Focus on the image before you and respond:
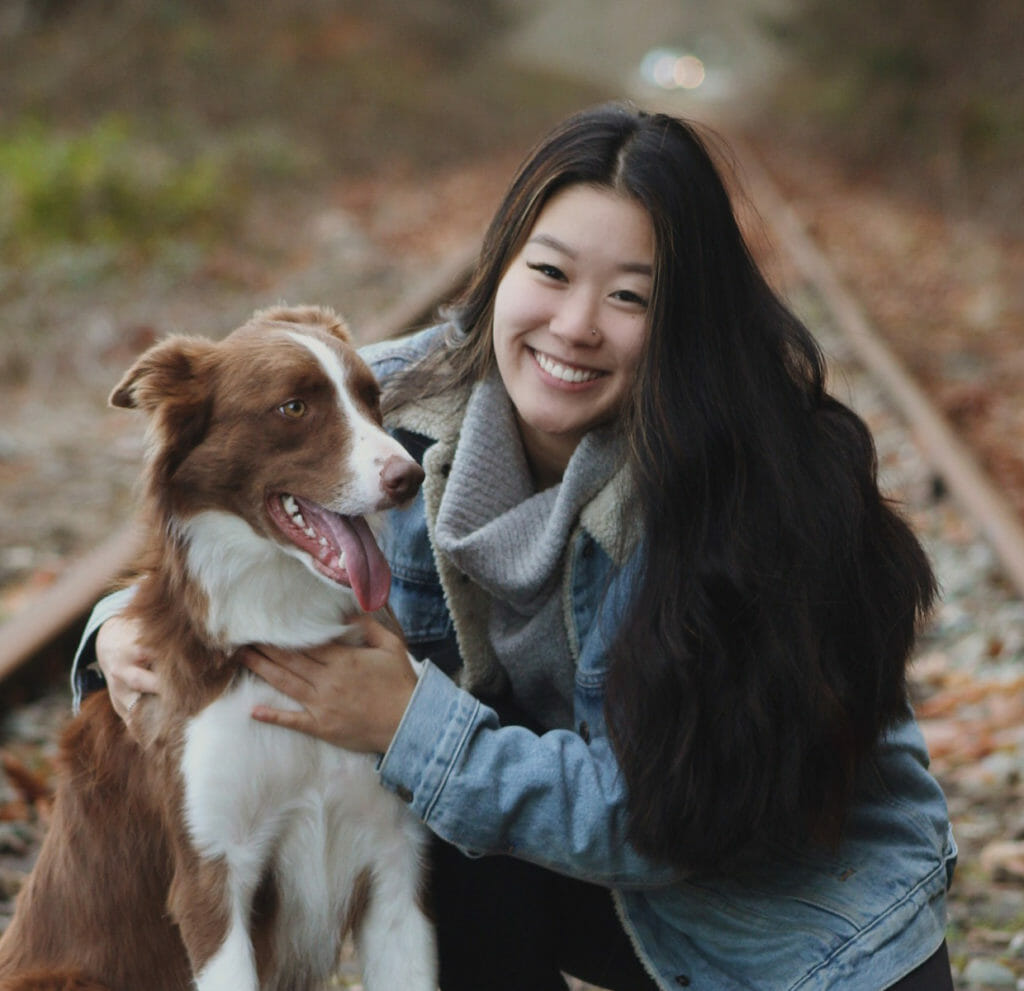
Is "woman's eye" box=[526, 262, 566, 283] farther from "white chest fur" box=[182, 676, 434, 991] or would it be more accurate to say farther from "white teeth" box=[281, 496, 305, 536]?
"white chest fur" box=[182, 676, 434, 991]

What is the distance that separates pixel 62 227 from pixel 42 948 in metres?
9.02

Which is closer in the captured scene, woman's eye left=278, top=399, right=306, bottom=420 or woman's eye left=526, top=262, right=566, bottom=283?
woman's eye left=278, top=399, right=306, bottom=420

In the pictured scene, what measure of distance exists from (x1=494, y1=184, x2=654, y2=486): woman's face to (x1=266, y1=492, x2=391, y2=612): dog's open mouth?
19.8 inches

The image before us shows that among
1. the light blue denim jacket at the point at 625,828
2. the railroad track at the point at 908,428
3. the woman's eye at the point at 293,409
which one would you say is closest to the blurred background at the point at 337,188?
the railroad track at the point at 908,428

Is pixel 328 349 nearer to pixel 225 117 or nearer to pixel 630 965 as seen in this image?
pixel 630 965

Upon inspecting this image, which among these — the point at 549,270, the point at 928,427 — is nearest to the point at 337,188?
the point at 928,427

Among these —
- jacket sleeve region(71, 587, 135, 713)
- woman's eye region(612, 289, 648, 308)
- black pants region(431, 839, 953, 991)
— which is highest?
woman's eye region(612, 289, 648, 308)

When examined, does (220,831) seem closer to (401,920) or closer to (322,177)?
(401,920)

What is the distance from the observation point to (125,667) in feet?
8.93

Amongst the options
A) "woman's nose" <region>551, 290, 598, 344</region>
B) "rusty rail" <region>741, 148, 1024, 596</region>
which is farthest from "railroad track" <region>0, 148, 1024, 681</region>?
"woman's nose" <region>551, 290, 598, 344</region>

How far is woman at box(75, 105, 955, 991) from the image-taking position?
8.64 ft

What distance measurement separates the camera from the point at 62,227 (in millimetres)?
10883

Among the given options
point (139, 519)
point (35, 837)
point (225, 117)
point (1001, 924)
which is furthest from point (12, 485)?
point (225, 117)

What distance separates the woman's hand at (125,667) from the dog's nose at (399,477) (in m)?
0.59
